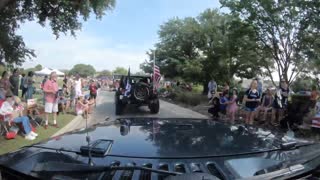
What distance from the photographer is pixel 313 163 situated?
2.52 metres

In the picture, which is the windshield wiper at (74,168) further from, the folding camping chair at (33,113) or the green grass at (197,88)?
the green grass at (197,88)

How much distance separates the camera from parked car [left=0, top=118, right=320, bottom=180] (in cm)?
229

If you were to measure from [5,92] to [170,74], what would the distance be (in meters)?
33.5

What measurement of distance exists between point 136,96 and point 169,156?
16.9m

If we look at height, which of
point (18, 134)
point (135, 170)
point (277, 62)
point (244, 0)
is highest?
point (244, 0)

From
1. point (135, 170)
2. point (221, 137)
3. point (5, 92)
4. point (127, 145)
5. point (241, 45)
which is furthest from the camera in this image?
point (241, 45)

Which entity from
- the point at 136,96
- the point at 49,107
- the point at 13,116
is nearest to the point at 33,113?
the point at 49,107

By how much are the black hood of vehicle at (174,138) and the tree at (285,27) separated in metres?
15.1

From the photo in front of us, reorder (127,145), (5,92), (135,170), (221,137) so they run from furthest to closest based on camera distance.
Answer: (5,92) < (221,137) < (127,145) < (135,170)

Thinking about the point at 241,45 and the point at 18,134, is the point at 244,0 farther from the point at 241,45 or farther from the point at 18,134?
the point at 18,134

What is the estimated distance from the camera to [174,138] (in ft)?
9.15

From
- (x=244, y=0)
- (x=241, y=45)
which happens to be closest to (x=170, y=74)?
(x=241, y=45)

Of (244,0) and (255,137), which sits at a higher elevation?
(244,0)

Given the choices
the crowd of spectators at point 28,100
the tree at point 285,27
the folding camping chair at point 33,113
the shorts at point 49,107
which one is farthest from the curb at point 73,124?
the tree at point 285,27
